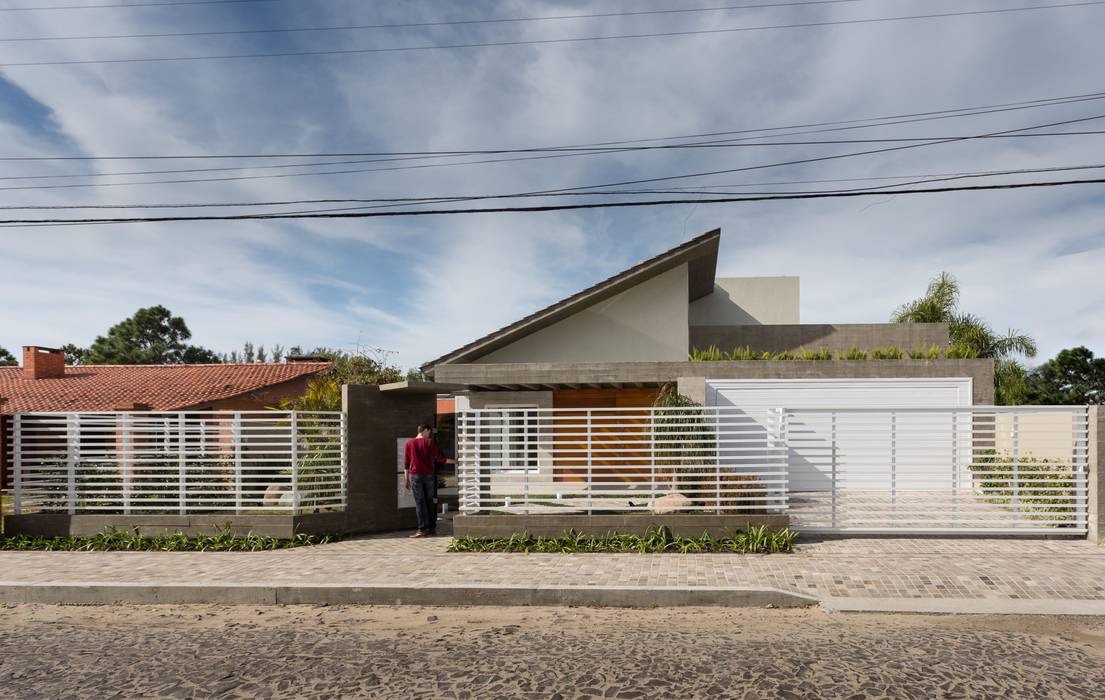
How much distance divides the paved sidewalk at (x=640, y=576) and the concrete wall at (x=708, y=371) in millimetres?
6072

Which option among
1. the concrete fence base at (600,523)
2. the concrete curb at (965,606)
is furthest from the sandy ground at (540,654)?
the concrete fence base at (600,523)

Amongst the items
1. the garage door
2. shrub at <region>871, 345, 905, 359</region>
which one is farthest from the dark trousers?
shrub at <region>871, 345, 905, 359</region>

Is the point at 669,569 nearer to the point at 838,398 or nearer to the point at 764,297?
the point at 838,398

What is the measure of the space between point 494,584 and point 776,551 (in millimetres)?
3753

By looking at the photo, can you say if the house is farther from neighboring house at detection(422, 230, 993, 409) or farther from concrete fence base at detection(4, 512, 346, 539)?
concrete fence base at detection(4, 512, 346, 539)

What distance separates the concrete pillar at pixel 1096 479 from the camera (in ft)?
30.1

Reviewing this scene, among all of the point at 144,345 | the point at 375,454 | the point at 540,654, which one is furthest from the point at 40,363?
the point at 144,345

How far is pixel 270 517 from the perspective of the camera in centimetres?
987

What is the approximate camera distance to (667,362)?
49.7ft

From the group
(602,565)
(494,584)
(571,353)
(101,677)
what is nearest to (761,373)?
(571,353)

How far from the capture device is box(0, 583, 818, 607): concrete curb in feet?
23.0

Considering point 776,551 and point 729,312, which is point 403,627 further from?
point 729,312

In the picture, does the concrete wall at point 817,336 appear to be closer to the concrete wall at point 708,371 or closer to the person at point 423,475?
the concrete wall at point 708,371

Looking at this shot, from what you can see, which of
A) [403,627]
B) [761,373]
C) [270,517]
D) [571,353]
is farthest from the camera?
[571,353]
